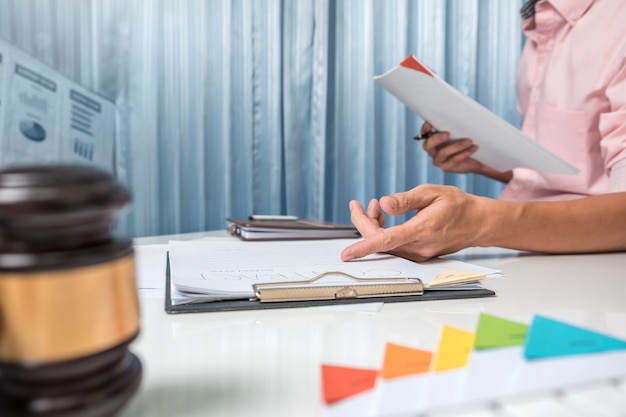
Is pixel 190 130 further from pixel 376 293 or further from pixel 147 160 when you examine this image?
pixel 376 293

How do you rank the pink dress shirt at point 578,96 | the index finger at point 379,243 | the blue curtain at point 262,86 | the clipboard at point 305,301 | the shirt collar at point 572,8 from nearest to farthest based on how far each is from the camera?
1. the clipboard at point 305,301
2. the index finger at point 379,243
3. the pink dress shirt at point 578,96
4. the shirt collar at point 572,8
5. the blue curtain at point 262,86

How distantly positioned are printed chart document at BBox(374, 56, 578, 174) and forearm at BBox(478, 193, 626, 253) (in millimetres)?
93

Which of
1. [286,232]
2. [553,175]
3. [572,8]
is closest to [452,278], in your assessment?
[286,232]

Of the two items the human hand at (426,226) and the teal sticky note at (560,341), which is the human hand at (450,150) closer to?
the human hand at (426,226)

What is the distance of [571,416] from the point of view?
304 millimetres

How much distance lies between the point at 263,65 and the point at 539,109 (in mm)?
805

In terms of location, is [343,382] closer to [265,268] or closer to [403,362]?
[403,362]

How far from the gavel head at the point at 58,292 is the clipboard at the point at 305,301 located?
267 mm

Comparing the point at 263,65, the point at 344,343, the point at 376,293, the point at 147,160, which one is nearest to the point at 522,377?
the point at 344,343

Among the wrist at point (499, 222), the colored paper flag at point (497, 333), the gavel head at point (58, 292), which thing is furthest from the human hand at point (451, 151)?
the gavel head at point (58, 292)

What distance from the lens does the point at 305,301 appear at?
558mm

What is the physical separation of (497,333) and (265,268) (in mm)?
331

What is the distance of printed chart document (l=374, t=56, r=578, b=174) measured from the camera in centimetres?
93

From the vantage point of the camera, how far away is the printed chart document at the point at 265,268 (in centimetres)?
55
